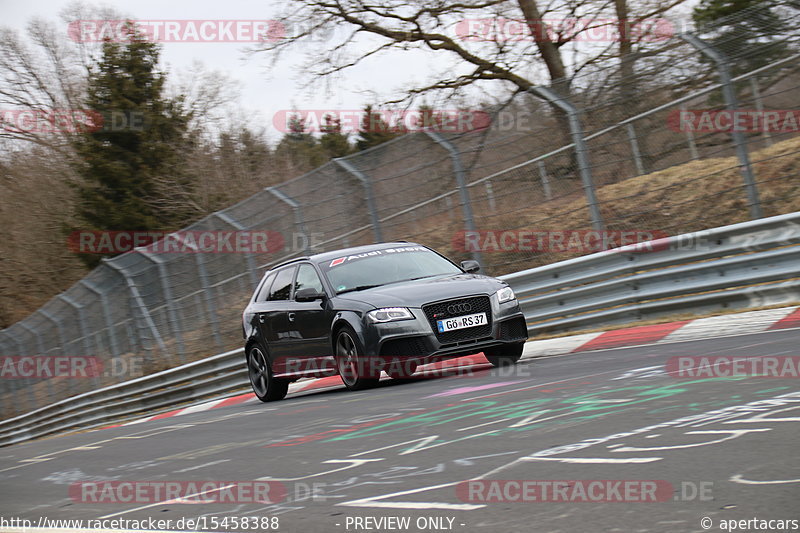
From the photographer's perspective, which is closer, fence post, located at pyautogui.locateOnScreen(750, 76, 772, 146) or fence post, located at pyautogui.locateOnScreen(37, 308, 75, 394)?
fence post, located at pyautogui.locateOnScreen(750, 76, 772, 146)

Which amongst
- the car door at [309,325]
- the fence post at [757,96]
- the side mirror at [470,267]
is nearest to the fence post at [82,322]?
the car door at [309,325]

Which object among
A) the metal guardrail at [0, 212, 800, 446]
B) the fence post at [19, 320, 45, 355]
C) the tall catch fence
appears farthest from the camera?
the fence post at [19, 320, 45, 355]

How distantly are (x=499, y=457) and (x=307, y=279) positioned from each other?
6618 mm

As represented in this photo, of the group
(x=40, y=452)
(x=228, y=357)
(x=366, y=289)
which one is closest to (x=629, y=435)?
(x=366, y=289)

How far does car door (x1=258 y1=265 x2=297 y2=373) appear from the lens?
11.8m

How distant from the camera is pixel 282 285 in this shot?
40.1 feet

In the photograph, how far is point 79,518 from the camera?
17.7ft

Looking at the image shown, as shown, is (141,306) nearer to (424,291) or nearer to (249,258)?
(249,258)

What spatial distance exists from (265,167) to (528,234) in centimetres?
2693

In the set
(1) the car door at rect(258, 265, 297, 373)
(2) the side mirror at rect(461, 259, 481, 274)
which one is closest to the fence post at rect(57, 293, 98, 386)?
(1) the car door at rect(258, 265, 297, 373)

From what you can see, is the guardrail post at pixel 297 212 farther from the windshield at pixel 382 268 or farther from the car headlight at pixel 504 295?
the car headlight at pixel 504 295

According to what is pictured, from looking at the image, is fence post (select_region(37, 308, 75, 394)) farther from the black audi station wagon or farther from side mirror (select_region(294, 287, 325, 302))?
side mirror (select_region(294, 287, 325, 302))

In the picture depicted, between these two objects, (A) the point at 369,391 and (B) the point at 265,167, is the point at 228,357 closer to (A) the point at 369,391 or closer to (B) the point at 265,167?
(A) the point at 369,391

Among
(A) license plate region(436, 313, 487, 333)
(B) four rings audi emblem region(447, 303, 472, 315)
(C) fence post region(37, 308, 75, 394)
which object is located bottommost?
(A) license plate region(436, 313, 487, 333)
